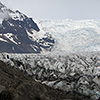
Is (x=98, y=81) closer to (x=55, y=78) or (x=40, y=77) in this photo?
(x=55, y=78)

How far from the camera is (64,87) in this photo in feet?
172

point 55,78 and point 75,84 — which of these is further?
point 55,78

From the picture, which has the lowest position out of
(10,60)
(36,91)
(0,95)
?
(10,60)

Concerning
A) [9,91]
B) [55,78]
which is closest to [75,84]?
[55,78]

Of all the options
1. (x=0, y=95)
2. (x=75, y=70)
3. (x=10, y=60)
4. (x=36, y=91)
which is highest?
(x=0, y=95)

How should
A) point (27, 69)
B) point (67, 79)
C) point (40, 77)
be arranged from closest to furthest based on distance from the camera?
point (67, 79), point (40, 77), point (27, 69)

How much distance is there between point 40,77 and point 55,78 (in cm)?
508

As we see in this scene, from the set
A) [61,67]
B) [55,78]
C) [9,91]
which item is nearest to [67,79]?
[55,78]

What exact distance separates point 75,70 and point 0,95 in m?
49.0

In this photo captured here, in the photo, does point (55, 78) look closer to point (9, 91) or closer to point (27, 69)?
point (27, 69)

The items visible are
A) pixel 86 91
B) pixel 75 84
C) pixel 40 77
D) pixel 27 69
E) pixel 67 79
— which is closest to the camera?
pixel 86 91

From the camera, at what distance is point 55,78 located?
6169 cm

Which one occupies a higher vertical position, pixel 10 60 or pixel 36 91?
pixel 36 91

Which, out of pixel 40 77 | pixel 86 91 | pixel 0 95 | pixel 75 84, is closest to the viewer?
pixel 0 95
